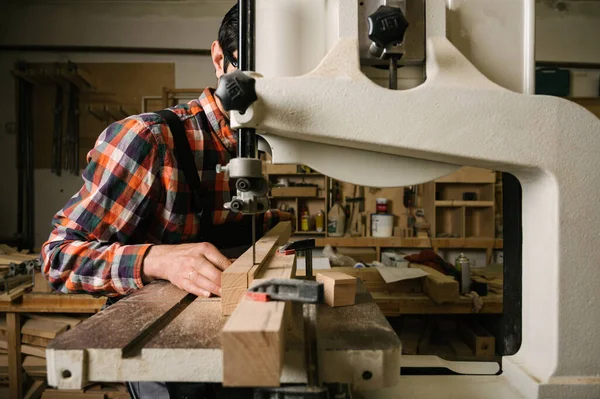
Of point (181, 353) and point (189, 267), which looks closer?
point (181, 353)

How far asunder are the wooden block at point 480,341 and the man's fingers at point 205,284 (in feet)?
6.94

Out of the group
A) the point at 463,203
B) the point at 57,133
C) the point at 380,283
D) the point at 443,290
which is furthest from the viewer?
the point at 57,133

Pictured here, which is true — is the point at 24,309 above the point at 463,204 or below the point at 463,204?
below

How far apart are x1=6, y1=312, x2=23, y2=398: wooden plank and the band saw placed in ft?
7.39

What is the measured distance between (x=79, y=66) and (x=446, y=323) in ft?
12.9

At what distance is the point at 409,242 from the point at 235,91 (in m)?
2.88

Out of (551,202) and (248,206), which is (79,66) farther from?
(551,202)

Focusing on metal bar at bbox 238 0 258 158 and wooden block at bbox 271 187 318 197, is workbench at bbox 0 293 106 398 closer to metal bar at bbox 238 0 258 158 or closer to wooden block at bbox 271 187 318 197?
wooden block at bbox 271 187 318 197

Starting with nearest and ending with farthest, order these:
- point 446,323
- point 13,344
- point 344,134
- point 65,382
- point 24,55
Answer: point 65,382 → point 344,134 → point 13,344 → point 446,323 → point 24,55

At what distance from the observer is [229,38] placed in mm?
1086

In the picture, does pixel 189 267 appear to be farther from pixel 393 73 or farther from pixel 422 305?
pixel 422 305

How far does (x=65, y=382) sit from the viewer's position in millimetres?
504

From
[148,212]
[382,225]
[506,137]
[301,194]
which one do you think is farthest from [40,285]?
[506,137]

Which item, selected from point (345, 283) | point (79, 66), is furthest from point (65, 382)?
point (79, 66)
